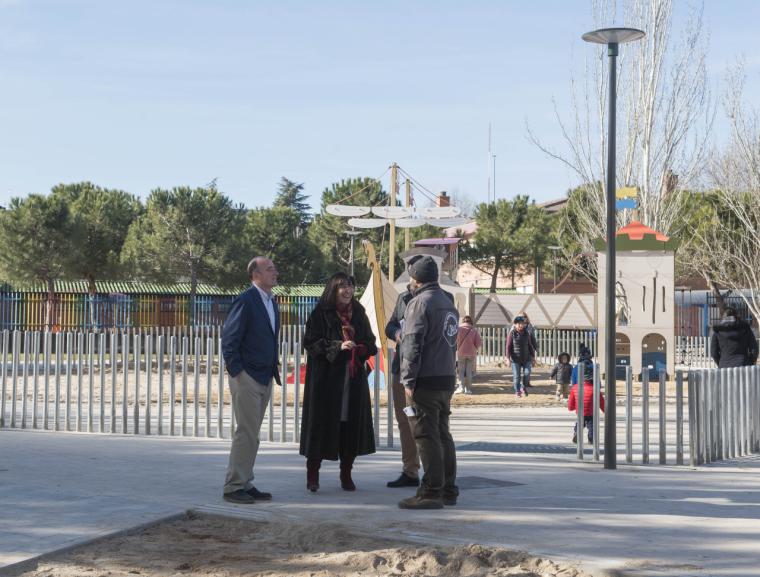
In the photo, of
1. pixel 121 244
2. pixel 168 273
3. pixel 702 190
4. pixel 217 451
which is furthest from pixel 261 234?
pixel 217 451

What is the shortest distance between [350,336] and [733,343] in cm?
797

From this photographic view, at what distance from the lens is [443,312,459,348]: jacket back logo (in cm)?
759

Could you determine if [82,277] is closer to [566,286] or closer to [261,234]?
[261,234]

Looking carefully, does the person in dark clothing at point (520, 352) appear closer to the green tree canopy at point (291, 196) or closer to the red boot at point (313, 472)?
the red boot at point (313, 472)

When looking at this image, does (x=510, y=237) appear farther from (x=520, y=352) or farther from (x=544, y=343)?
(x=520, y=352)

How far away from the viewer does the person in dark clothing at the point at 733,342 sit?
14.5m

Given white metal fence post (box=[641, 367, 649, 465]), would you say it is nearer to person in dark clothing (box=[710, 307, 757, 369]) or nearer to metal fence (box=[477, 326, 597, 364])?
person in dark clothing (box=[710, 307, 757, 369])

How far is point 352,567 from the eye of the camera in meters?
5.77

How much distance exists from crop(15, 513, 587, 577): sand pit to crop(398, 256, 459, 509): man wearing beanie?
0.98 metres

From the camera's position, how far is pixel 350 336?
835cm

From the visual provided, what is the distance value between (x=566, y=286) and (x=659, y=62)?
3964 cm

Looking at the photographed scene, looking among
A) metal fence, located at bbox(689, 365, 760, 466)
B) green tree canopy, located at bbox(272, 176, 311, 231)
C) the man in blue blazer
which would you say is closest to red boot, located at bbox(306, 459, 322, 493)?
the man in blue blazer

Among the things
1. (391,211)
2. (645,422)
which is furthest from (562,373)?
(645,422)

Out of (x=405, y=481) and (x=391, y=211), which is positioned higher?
(x=391, y=211)
